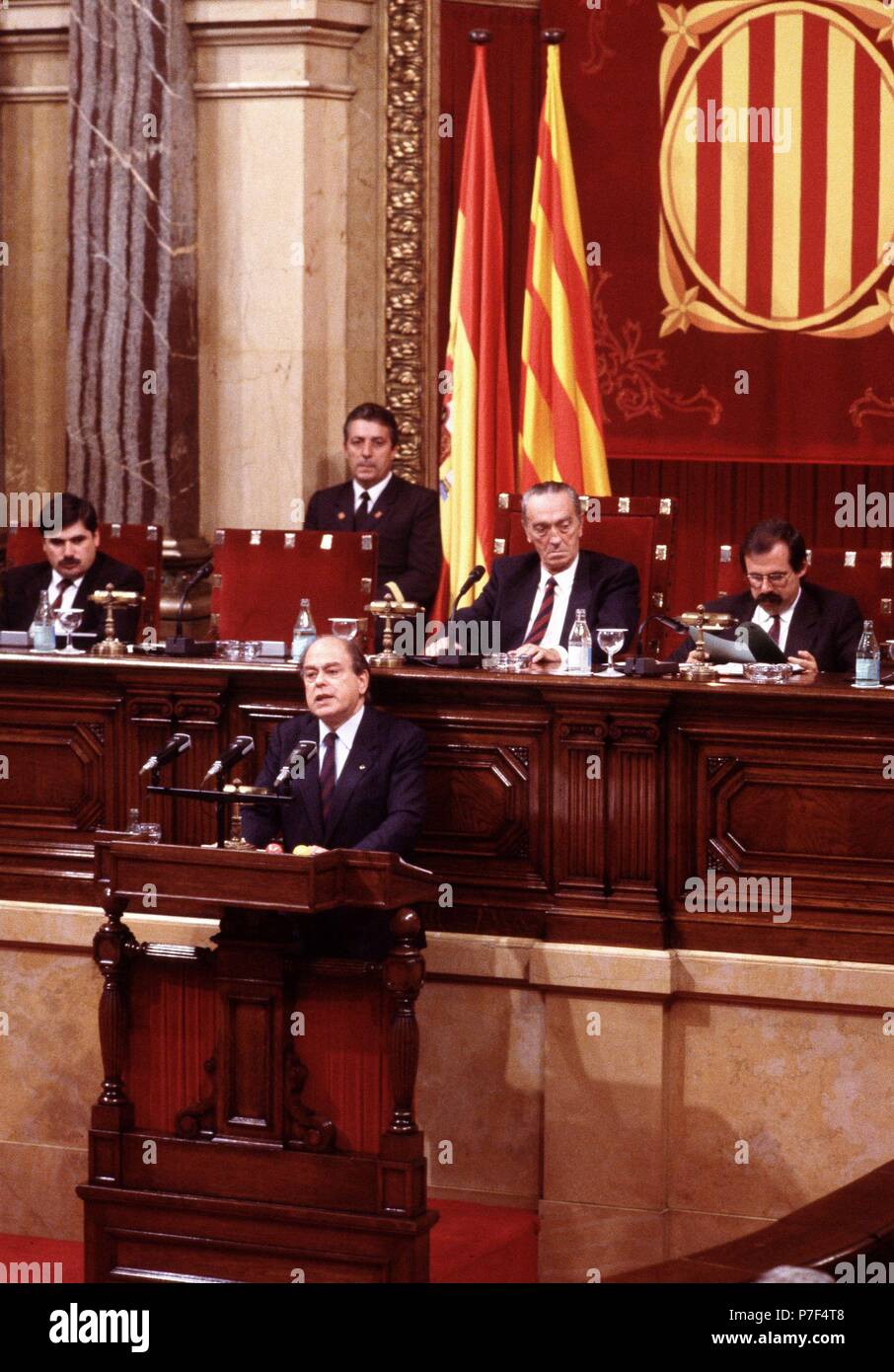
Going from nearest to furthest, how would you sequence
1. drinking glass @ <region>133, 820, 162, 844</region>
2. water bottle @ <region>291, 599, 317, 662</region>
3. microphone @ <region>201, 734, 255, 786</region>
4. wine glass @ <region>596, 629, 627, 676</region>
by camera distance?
1. microphone @ <region>201, 734, 255, 786</region>
2. drinking glass @ <region>133, 820, 162, 844</region>
3. wine glass @ <region>596, 629, 627, 676</region>
4. water bottle @ <region>291, 599, 317, 662</region>

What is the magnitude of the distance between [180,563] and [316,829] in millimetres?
2955

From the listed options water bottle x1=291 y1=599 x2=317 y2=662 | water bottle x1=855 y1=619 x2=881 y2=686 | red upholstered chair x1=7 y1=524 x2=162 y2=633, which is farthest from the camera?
red upholstered chair x1=7 y1=524 x2=162 y2=633

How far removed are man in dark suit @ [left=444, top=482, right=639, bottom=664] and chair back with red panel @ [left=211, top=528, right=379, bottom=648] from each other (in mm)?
A: 306

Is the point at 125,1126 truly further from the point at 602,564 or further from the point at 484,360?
the point at 484,360

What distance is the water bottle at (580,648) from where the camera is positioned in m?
4.70

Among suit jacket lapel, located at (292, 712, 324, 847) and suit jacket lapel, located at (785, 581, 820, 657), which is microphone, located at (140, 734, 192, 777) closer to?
suit jacket lapel, located at (292, 712, 324, 847)

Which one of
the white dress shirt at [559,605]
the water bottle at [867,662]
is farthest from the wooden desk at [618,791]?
the white dress shirt at [559,605]

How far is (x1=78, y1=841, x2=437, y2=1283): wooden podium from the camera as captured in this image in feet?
12.8

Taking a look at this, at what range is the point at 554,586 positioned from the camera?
525cm

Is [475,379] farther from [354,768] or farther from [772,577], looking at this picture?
[354,768]

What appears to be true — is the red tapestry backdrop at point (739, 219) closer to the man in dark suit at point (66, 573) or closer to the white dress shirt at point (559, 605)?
the white dress shirt at point (559, 605)

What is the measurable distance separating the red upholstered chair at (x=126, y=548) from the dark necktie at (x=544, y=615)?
1.26 meters

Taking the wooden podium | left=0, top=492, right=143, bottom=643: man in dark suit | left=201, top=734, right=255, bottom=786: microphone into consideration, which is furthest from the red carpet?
left=0, top=492, right=143, bottom=643: man in dark suit

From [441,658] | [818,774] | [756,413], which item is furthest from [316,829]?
[756,413]
